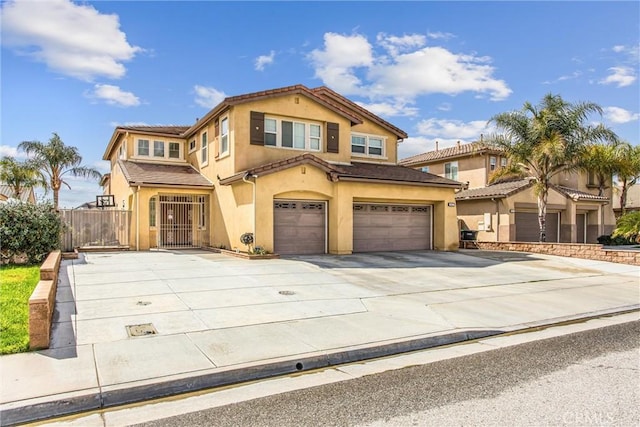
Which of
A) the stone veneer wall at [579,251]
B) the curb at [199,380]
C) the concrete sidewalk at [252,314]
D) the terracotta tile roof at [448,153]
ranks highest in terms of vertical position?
the terracotta tile roof at [448,153]

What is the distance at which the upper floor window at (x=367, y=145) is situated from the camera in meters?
23.6

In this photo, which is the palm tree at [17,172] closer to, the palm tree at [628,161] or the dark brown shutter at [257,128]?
the dark brown shutter at [257,128]

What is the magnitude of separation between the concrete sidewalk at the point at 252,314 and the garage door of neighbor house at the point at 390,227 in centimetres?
343

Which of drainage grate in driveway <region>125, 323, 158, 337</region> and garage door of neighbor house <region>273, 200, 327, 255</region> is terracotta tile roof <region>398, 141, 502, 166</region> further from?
drainage grate in driveway <region>125, 323, 158, 337</region>

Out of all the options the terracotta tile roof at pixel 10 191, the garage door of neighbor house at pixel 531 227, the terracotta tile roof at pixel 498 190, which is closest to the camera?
the terracotta tile roof at pixel 498 190

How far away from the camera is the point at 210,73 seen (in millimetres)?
16469

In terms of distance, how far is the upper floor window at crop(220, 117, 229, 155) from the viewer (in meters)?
19.1

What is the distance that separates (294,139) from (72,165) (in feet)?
68.5

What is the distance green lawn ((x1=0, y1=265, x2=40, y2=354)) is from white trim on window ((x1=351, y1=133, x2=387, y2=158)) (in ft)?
50.3

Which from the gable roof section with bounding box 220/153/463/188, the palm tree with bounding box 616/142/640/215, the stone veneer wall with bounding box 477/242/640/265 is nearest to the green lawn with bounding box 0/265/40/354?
the gable roof section with bounding box 220/153/463/188

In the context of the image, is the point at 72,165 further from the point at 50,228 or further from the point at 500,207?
the point at 500,207

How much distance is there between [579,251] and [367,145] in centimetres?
1089

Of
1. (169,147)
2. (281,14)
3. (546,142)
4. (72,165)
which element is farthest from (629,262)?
(72,165)

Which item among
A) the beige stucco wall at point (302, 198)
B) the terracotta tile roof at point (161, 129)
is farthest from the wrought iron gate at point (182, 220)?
the terracotta tile roof at point (161, 129)
